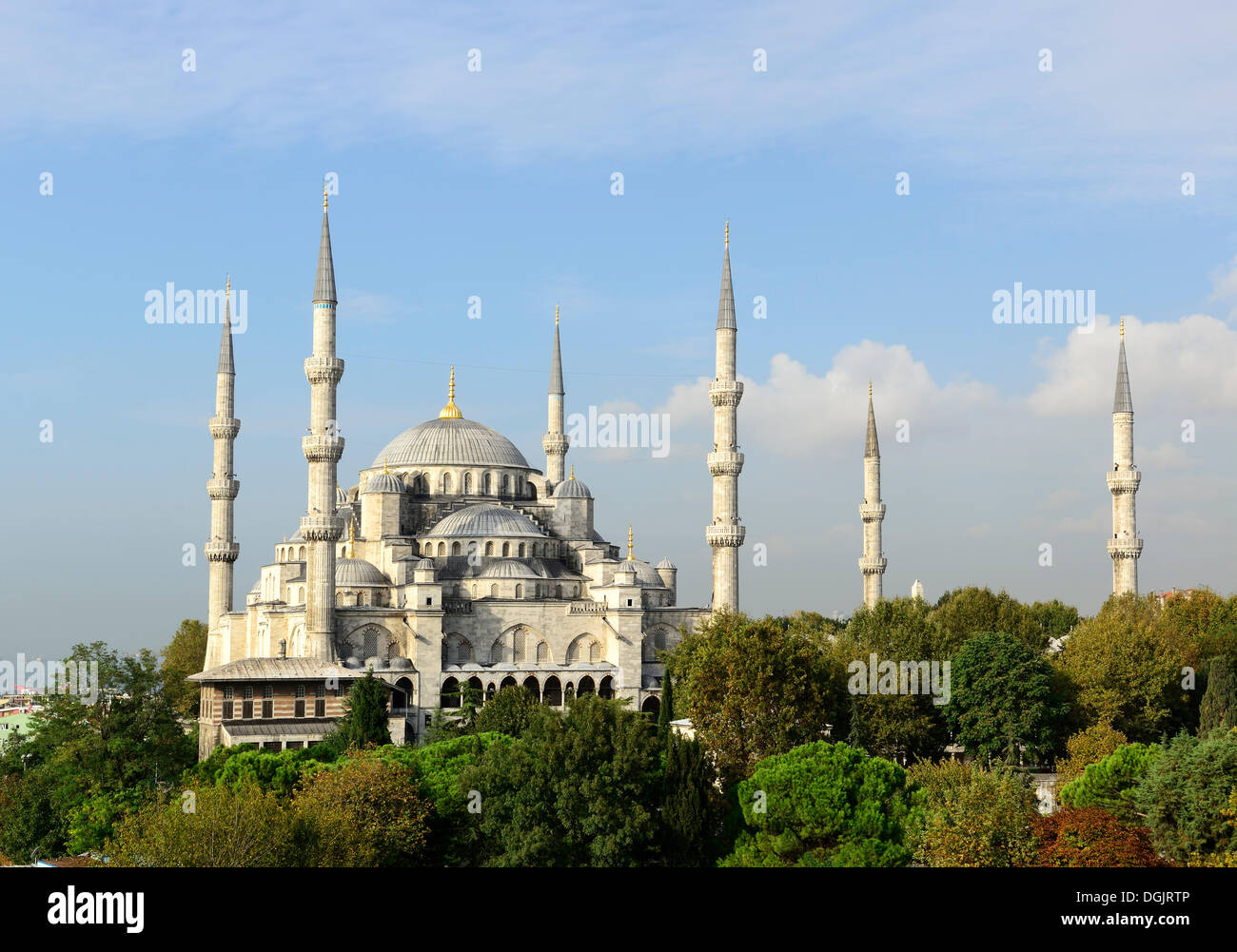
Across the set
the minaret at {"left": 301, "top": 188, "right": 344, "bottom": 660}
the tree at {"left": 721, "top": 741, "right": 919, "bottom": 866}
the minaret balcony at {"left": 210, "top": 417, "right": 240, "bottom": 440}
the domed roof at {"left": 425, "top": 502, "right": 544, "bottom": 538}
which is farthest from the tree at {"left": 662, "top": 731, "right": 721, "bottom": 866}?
the minaret balcony at {"left": 210, "top": 417, "right": 240, "bottom": 440}

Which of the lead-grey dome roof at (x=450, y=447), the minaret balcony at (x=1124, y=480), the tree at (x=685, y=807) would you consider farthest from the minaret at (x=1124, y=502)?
the tree at (x=685, y=807)

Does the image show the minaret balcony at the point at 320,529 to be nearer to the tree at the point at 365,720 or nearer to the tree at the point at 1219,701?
the tree at the point at 365,720

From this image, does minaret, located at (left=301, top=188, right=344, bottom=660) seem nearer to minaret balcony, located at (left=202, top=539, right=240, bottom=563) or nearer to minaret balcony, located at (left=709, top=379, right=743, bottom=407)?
minaret balcony, located at (left=202, top=539, right=240, bottom=563)

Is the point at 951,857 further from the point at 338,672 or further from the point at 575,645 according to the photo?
the point at 575,645
